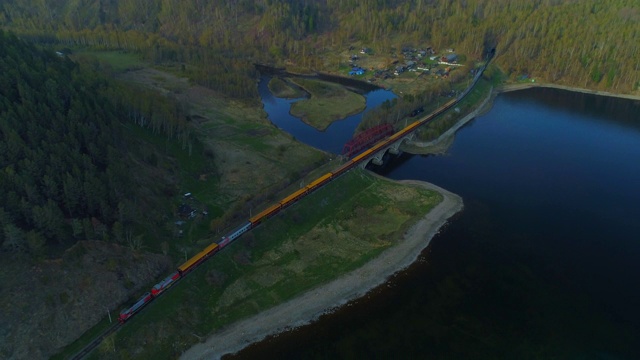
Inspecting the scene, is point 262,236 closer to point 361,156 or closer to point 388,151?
point 361,156

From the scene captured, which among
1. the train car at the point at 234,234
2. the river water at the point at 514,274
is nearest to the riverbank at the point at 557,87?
the river water at the point at 514,274

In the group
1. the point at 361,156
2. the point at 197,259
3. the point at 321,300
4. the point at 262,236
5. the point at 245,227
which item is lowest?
the point at 321,300

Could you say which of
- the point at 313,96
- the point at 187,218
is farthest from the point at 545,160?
the point at 187,218

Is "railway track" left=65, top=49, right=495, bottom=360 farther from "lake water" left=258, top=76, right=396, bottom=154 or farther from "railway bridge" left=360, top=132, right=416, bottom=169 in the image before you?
"lake water" left=258, top=76, right=396, bottom=154

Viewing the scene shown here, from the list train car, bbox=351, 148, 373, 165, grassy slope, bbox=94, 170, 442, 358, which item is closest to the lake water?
train car, bbox=351, 148, 373, 165

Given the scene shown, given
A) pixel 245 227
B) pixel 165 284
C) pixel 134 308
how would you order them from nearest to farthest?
pixel 134 308 → pixel 165 284 → pixel 245 227

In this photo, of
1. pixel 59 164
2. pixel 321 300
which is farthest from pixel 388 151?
pixel 59 164
